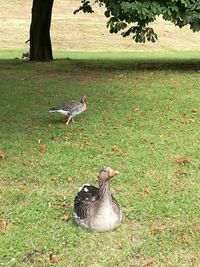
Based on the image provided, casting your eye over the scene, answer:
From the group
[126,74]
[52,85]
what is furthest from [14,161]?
[126,74]

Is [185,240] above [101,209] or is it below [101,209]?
below

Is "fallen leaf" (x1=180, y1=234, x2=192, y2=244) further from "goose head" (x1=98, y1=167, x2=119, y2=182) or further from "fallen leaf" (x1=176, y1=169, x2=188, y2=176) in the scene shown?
"fallen leaf" (x1=176, y1=169, x2=188, y2=176)

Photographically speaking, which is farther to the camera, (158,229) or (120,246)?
(158,229)

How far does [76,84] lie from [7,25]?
3259 centimetres

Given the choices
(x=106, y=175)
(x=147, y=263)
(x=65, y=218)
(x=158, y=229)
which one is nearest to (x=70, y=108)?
(x=65, y=218)

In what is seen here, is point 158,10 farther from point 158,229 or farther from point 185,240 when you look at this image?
point 185,240

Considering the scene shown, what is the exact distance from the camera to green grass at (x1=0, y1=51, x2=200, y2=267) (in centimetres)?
573

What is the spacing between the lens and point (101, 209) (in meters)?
5.89

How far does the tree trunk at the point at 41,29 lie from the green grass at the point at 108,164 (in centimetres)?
847

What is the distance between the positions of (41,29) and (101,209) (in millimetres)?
18396

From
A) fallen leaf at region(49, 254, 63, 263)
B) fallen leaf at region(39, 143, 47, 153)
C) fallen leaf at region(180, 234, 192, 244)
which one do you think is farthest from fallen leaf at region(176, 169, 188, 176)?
fallen leaf at region(49, 254, 63, 263)

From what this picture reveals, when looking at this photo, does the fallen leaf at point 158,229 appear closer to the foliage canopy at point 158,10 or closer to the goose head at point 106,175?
the goose head at point 106,175

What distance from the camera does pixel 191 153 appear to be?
8883 mm

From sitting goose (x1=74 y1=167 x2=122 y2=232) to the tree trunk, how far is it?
18.0 m
